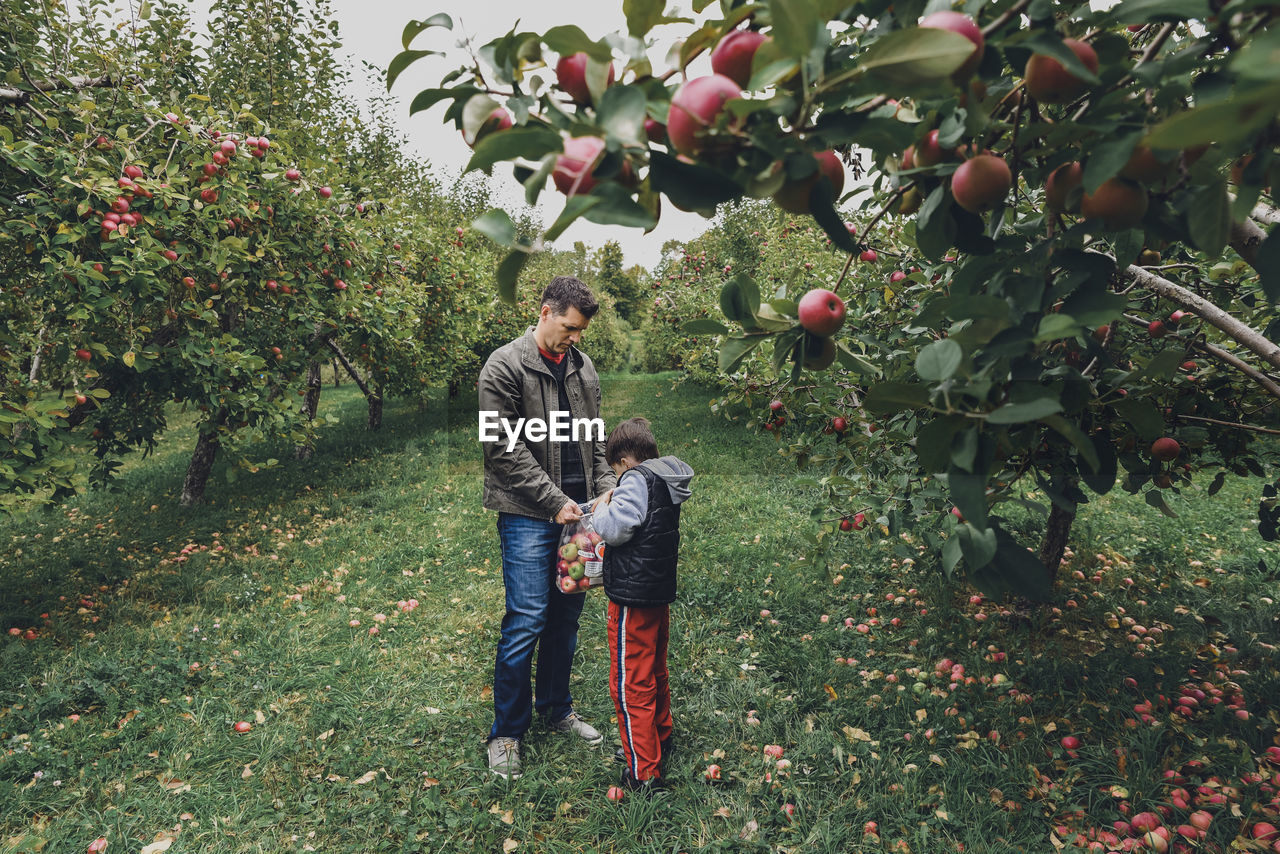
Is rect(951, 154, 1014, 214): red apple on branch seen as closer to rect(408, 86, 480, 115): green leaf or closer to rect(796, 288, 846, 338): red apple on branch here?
rect(796, 288, 846, 338): red apple on branch

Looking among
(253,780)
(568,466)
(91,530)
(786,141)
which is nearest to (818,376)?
(568,466)

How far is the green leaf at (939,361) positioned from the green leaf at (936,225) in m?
0.15

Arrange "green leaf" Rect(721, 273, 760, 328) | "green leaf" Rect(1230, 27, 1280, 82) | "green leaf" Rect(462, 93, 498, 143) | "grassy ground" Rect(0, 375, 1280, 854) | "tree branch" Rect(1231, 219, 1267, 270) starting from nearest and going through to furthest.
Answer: "green leaf" Rect(1230, 27, 1280, 82) → "green leaf" Rect(462, 93, 498, 143) → "green leaf" Rect(721, 273, 760, 328) → "tree branch" Rect(1231, 219, 1267, 270) → "grassy ground" Rect(0, 375, 1280, 854)

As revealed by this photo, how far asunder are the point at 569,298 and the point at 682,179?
1921 millimetres

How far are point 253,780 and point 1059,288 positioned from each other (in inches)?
129

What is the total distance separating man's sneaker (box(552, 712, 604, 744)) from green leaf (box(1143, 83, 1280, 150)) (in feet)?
9.31

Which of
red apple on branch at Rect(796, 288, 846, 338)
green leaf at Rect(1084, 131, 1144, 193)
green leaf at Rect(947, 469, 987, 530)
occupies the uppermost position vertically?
green leaf at Rect(1084, 131, 1144, 193)

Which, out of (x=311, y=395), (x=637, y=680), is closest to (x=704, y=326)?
(x=637, y=680)

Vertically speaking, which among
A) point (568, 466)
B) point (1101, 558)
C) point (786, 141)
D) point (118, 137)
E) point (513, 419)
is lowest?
point (1101, 558)

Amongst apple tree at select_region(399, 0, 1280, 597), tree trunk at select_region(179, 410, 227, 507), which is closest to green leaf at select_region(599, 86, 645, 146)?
apple tree at select_region(399, 0, 1280, 597)

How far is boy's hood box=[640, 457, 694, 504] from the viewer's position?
2.41 metres

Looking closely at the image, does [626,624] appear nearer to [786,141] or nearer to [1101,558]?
[786,141]

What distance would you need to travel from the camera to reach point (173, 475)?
776cm

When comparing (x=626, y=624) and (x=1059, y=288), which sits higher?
(x=1059, y=288)
